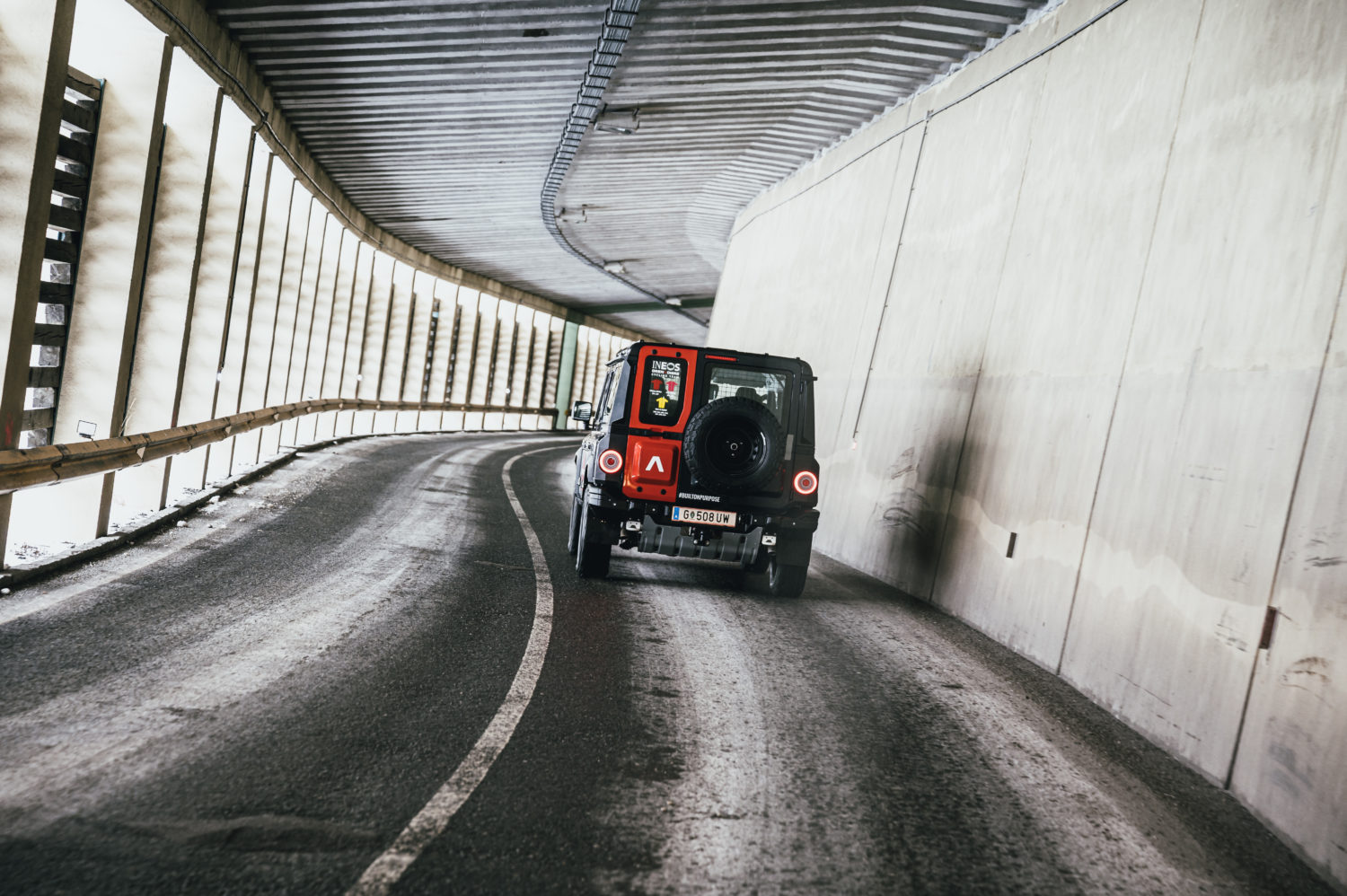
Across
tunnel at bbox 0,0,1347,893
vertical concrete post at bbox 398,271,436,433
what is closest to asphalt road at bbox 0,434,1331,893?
tunnel at bbox 0,0,1347,893

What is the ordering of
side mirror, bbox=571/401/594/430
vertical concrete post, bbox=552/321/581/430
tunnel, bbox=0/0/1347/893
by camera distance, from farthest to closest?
1. vertical concrete post, bbox=552/321/581/430
2. side mirror, bbox=571/401/594/430
3. tunnel, bbox=0/0/1347/893

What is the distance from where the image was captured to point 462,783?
3611 millimetres

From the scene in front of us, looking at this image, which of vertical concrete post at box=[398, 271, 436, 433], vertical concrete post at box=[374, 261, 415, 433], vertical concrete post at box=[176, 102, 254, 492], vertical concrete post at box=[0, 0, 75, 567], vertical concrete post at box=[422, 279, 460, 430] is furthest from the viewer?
vertical concrete post at box=[422, 279, 460, 430]

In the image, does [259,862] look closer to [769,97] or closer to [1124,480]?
[1124,480]

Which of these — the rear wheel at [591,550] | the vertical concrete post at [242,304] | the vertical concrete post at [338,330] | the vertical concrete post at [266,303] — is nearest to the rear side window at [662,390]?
the rear wheel at [591,550]

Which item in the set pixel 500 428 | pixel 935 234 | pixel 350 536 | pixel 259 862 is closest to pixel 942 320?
pixel 935 234

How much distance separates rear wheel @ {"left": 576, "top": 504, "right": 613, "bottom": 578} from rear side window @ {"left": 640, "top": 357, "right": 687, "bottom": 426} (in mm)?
949

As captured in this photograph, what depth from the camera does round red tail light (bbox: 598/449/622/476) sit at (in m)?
8.13

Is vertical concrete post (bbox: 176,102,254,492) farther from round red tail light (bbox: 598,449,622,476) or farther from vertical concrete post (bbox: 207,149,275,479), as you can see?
round red tail light (bbox: 598,449,622,476)

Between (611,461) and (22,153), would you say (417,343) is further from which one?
(22,153)

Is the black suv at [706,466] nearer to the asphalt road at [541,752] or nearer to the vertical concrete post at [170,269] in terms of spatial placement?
the asphalt road at [541,752]

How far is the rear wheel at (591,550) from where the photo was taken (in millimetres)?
8070

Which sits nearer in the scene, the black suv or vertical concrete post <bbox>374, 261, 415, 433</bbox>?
the black suv

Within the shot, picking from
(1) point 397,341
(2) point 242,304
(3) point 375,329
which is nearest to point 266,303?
(2) point 242,304
